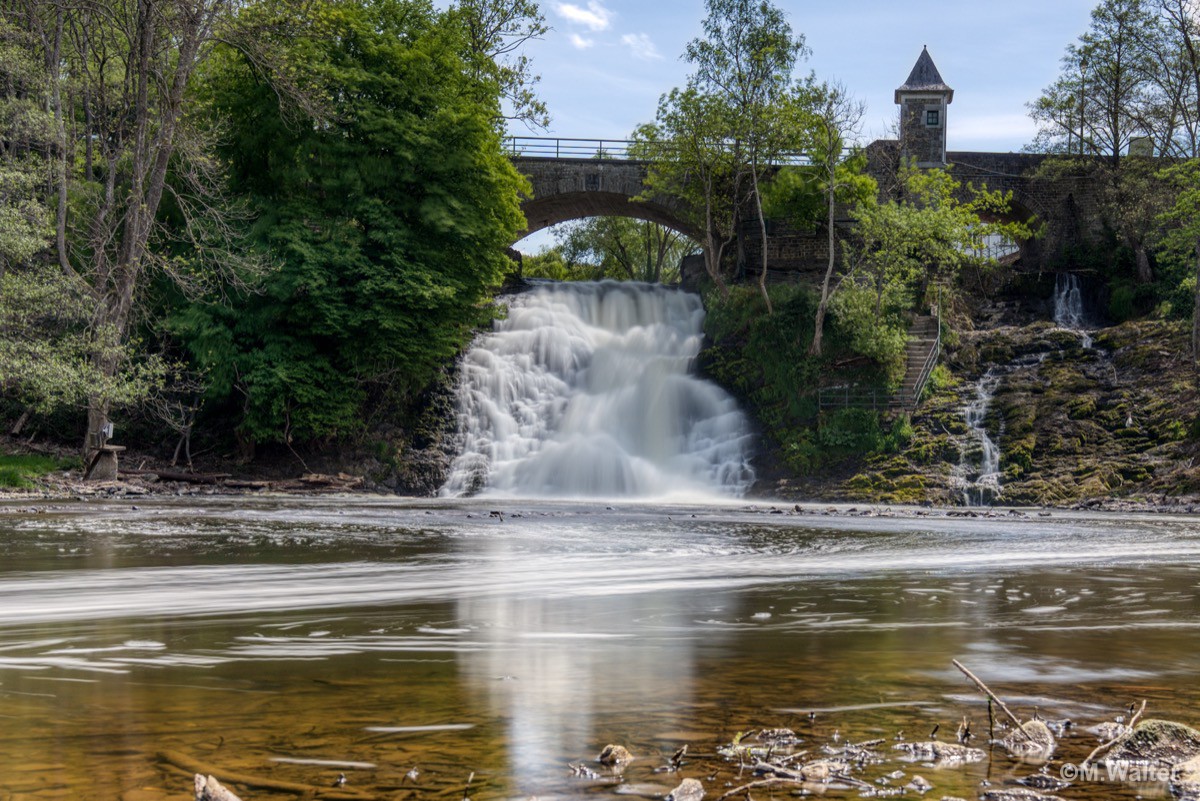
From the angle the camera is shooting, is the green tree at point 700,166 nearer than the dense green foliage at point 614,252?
Yes

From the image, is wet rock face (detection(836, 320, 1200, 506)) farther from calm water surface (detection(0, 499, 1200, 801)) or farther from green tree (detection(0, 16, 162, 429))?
green tree (detection(0, 16, 162, 429))

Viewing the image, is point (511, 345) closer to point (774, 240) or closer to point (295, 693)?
point (774, 240)

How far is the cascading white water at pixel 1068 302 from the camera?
123ft

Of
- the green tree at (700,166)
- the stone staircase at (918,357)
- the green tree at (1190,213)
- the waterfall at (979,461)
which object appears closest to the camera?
the waterfall at (979,461)

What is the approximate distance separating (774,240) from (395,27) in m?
15.9

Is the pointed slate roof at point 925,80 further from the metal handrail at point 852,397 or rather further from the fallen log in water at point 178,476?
the fallen log in water at point 178,476

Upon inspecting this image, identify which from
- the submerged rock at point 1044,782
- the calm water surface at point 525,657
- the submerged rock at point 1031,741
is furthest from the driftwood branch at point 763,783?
the submerged rock at point 1031,741

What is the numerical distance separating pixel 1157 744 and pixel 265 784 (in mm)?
2637

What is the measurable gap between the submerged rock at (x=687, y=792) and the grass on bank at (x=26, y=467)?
21391mm

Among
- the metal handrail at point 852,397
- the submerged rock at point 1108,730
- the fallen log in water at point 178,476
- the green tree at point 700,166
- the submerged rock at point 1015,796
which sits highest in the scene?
the green tree at point 700,166

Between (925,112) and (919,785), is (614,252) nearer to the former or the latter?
(925,112)

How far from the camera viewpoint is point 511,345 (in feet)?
108

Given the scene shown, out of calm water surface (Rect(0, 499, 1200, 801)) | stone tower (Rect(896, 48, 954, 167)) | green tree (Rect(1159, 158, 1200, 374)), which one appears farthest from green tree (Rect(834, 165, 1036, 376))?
calm water surface (Rect(0, 499, 1200, 801))

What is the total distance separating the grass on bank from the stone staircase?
20849mm
